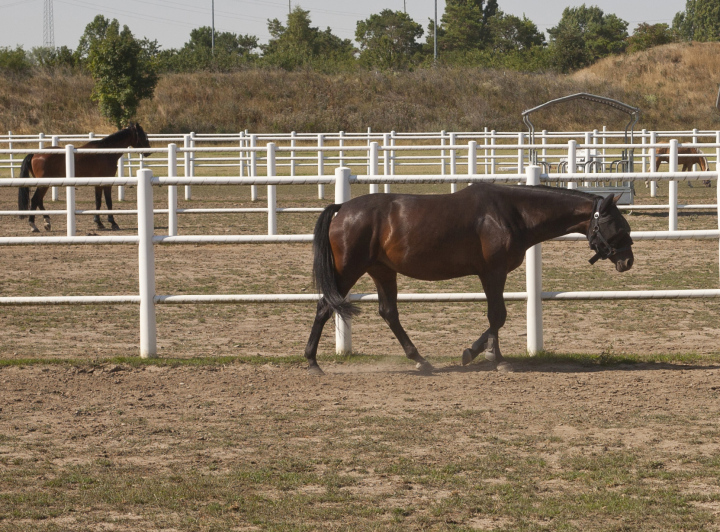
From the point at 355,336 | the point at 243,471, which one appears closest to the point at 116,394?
the point at 243,471

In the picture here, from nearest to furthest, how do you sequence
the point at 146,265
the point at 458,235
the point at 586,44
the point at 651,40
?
1. the point at 458,235
2. the point at 146,265
3. the point at 651,40
4. the point at 586,44

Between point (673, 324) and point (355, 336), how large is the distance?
109 inches

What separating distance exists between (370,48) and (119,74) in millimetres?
33559

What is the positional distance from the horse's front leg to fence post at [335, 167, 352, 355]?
949 mm

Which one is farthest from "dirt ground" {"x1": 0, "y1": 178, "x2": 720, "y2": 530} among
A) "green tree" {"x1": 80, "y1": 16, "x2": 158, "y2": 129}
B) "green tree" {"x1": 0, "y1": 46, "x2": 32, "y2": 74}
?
"green tree" {"x1": 0, "y1": 46, "x2": 32, "y2": 74}

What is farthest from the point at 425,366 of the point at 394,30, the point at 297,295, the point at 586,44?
the point at 394,30

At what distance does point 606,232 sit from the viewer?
20.3 ft

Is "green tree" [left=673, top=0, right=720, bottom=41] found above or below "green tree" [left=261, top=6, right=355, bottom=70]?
above

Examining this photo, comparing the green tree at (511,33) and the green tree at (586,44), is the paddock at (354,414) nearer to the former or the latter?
the green tree at (586,44)

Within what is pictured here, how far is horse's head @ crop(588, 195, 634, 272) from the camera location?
243 inches

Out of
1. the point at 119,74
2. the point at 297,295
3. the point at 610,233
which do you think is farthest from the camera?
the point at 119,74

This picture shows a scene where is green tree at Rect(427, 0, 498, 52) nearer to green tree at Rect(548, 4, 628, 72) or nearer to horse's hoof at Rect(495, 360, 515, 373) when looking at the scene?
green tree at Rect(548, 4, 628, 72)

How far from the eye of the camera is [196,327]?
26.9 feet

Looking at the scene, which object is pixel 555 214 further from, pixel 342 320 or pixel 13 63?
pixel 13 63
